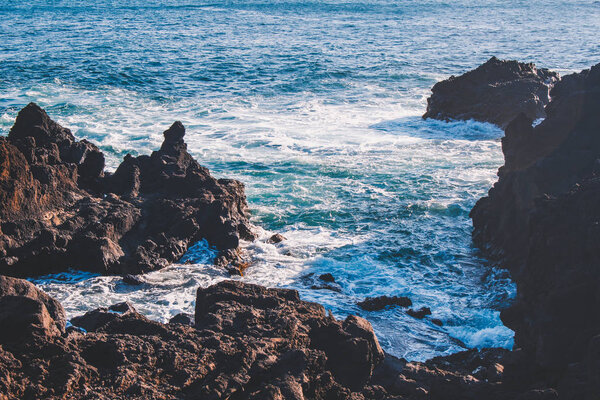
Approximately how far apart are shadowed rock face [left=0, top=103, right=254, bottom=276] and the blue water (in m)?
0.57

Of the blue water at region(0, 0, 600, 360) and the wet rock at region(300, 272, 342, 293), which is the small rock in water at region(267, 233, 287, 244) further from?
the wet rock at region(300, 272, 342, 293)

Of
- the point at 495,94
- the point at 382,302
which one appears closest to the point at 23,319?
the point at 382,302

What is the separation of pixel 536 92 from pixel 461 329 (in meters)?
21.0

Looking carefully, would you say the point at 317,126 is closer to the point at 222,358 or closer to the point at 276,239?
the point at 276,239

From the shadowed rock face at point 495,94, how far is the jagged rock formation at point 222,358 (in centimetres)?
2174

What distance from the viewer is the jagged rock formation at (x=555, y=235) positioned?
9008 mm

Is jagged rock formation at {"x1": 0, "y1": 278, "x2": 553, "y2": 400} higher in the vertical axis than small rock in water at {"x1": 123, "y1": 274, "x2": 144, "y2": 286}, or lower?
higher

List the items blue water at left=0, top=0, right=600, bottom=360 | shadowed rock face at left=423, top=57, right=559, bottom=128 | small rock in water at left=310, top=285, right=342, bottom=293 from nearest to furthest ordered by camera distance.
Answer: blue water at left=0, top=0, right=600, bottom=360, small rock in water at left=310, top=285, right=342, bottom=293, shadowed rock face at left=423, top=57, right=559, bottom=128

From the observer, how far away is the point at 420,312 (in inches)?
518

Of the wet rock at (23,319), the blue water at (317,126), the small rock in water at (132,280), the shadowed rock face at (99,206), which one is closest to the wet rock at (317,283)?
the blue water at (317,126)

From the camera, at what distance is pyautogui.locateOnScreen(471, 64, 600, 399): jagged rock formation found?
9.01 metres

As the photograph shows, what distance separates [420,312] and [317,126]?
59.3 feet

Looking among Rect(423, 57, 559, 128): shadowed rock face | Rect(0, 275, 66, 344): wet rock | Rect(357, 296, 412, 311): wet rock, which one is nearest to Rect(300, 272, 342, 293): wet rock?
Rect(357, 296, 412, 311): wet rock

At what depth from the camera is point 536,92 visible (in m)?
30.3
